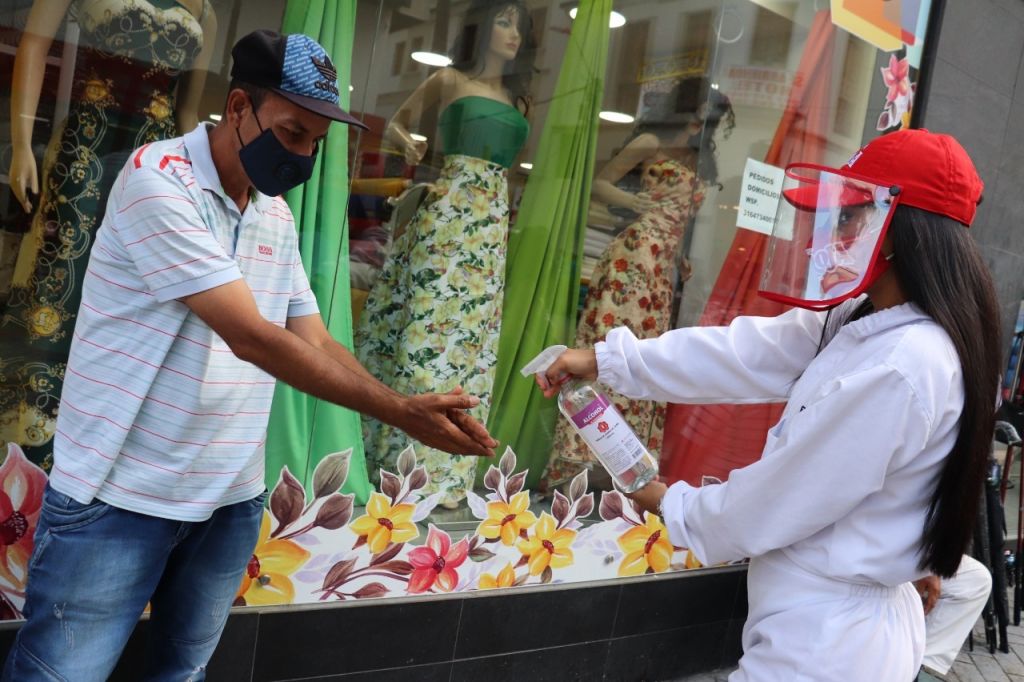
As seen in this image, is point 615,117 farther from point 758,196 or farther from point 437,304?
point 437,304

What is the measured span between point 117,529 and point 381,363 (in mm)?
1564

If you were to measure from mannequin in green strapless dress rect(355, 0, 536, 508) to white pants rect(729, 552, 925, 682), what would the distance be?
5.41 feet

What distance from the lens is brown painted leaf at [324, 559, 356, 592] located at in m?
2.90

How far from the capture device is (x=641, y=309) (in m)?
3.81

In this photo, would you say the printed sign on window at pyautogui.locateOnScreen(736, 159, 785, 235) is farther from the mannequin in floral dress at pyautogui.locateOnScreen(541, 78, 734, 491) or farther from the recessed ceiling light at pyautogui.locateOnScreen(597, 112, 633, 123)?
the recessed ceiling light at pyautogui.locateOnScreen(597, 112, 633, 123)

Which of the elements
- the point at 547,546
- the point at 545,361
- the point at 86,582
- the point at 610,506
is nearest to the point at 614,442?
the point at 545,361

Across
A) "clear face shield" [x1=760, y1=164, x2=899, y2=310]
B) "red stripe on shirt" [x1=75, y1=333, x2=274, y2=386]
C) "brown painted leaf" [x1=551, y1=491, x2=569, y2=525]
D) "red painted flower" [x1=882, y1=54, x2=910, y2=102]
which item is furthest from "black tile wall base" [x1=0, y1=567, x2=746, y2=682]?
"red painted flower" [x1=882, y1=54, x2=910, y2=102]

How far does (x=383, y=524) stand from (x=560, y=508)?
754 mm

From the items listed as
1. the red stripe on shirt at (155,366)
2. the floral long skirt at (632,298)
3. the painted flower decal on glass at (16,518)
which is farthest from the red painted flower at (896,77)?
the painted flower decal on glass at (16,518)

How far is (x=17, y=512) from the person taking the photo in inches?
94.2

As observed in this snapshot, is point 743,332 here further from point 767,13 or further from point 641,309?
point 767,13

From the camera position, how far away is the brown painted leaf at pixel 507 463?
3418 mm

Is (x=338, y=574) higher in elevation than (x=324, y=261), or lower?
lower

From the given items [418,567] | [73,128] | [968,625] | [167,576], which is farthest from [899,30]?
[167,576]
